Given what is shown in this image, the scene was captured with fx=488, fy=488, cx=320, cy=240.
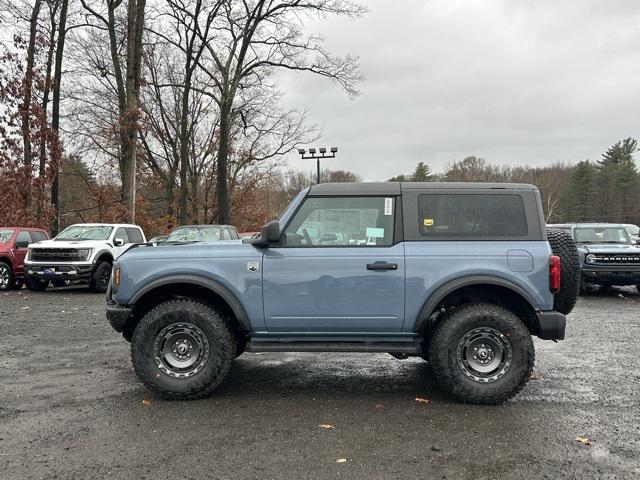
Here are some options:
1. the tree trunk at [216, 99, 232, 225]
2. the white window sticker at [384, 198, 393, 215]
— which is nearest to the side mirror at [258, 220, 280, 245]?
the white window sticker at [384, 198, 393, 215]

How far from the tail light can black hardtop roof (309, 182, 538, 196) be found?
0.73 m

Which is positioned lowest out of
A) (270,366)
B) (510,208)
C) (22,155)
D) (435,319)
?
(270,366)

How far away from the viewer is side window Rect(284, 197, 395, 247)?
15.0ft

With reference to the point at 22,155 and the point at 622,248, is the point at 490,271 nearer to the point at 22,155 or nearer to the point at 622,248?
the point at 622,248

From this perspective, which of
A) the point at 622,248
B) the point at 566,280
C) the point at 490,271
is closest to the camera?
the point at 490,271

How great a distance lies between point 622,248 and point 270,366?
10110mm

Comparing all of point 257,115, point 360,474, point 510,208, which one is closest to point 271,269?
point 360,474

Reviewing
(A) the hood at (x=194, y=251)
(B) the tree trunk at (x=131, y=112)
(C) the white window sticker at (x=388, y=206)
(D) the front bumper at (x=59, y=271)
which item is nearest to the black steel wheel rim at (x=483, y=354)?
(C) the white window sticker at (x=388, y=206)

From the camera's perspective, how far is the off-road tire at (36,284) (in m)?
12.8

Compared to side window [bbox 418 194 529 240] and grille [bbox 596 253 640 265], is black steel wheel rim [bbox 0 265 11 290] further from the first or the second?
grille [bbox 596 253 640 265]

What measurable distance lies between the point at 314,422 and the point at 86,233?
1171cm

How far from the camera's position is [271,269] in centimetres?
450

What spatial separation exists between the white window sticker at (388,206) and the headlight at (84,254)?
34.0 ft

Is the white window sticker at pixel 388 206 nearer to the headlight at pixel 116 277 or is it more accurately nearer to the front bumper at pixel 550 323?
the front bumper at pixel 550 323
